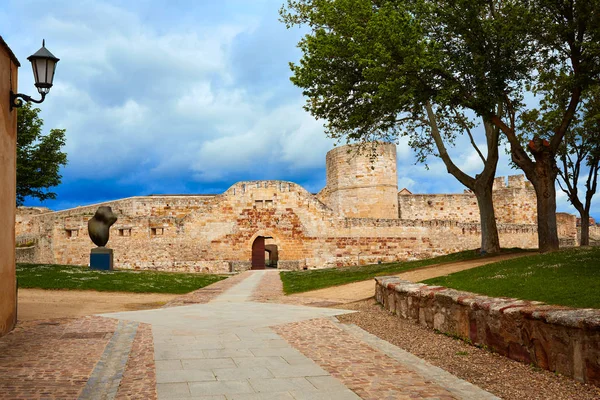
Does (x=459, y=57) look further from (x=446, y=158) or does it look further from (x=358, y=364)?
(x=358, y=364)

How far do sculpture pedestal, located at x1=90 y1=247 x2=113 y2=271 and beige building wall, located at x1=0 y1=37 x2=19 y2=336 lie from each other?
13913 millimetres

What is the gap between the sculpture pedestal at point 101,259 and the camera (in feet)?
71.1

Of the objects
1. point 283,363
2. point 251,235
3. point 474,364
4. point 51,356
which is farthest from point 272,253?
point 474,364

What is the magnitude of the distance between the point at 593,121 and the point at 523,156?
722 centimetres

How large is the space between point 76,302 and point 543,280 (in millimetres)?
10111

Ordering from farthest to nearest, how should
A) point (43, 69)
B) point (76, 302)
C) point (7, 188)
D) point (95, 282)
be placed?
point (95, 282)
point (76, 302)
point (43, 69)
point (7, 188)

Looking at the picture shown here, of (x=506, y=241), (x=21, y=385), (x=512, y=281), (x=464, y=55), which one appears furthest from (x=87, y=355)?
(x=506, y=241)

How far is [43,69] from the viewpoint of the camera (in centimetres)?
864

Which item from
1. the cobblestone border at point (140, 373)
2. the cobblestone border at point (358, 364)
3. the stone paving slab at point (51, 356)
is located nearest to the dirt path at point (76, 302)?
the stone paving slab at point (51, 356)

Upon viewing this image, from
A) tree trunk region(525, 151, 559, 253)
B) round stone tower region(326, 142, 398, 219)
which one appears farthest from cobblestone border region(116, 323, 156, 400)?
round stone tower region(326, 142, 398, 219)

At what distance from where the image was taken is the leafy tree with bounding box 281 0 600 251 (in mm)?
14516

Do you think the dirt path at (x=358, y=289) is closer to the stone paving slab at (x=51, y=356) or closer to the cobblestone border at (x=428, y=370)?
the cobblestone border at (x=428, y=370)

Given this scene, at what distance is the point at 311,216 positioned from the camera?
1188 inches

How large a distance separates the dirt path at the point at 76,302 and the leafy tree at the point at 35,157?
12560mm
